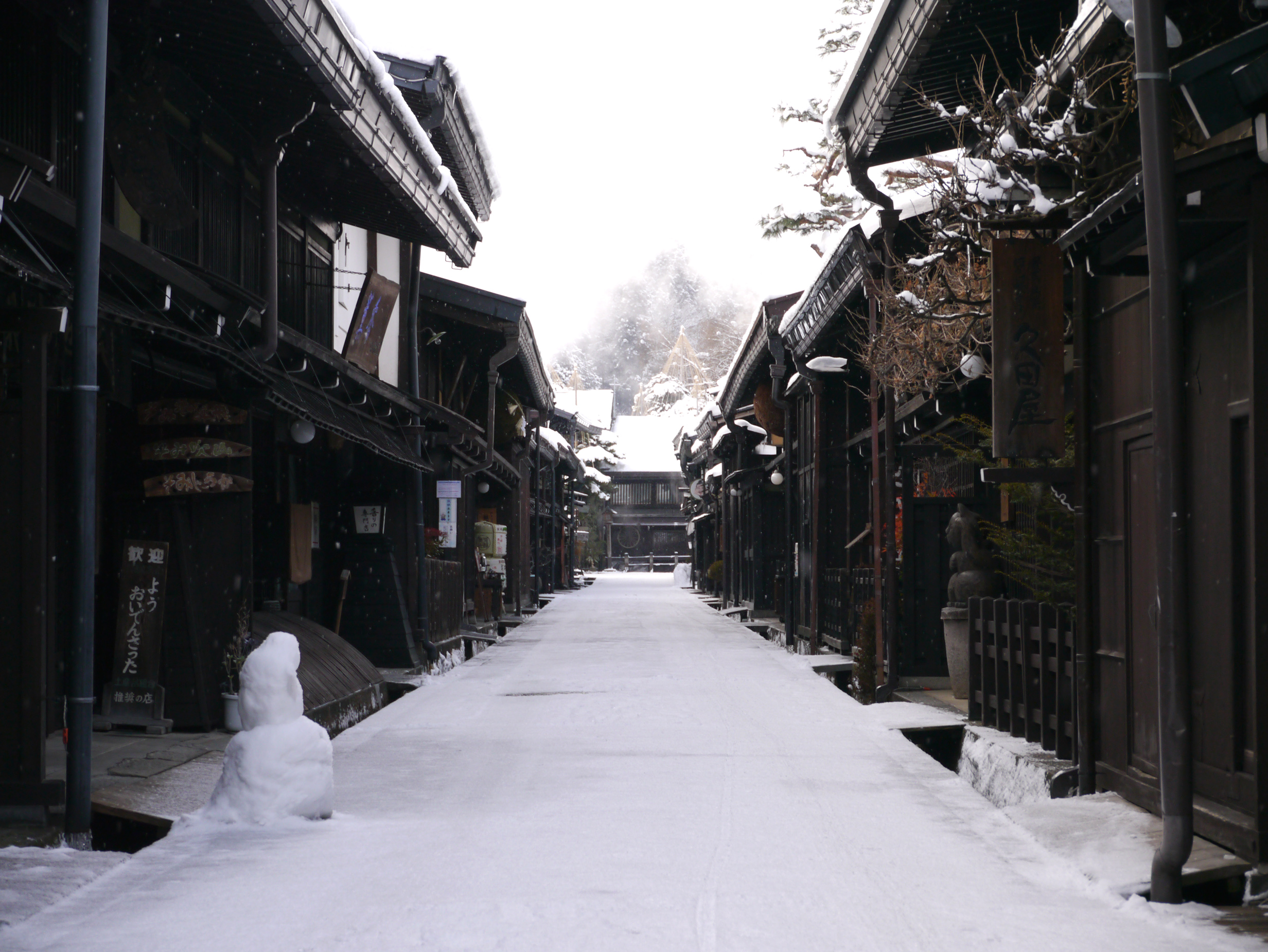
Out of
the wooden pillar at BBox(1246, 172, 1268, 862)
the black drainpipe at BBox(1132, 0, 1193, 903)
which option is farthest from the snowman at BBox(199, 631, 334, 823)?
the wooden pillar at BBox(1246, 172, 1268, 862)

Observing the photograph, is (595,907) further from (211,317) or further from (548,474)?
(548,474)

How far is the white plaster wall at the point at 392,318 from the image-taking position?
16.7 m

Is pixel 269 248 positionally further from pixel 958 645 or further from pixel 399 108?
pixel 958 645

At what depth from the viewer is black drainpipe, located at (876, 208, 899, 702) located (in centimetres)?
1196

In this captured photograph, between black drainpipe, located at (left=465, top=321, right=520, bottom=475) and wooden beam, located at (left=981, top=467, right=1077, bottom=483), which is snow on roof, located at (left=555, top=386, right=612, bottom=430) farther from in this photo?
wooden beam, located at (left=981, top=467, right=1077, bottom=483)

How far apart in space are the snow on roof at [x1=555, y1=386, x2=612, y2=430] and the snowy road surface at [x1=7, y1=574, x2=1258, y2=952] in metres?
58.0

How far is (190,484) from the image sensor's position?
9148mm

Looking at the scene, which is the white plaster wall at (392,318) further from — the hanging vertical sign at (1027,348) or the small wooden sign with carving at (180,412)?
the hanging vertical sign at (1027,348)

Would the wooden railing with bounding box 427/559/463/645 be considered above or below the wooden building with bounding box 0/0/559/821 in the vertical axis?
below

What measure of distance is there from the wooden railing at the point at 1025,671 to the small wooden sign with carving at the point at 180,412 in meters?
6.37

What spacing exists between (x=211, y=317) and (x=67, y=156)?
5.15 feet

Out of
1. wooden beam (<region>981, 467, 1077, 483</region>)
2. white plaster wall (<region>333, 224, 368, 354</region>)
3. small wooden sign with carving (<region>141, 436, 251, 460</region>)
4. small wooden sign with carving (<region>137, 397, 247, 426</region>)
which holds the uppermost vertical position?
white plaster wall (<region>333, 224, 368, 354</region>)

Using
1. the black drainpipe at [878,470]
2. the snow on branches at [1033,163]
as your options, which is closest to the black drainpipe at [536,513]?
the black drainpipe at [878,470]

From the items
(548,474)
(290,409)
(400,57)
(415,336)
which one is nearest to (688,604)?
(548,474)
